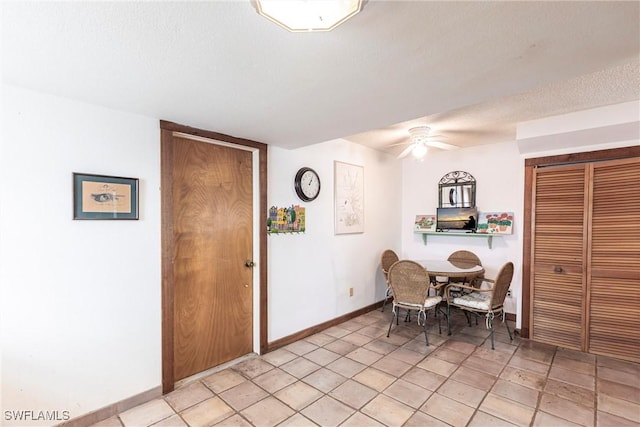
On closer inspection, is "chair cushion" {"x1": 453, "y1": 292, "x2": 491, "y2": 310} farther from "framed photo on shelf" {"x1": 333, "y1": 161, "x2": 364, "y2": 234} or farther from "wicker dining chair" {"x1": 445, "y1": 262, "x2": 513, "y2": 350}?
"framed photo on shelf" {"x1": 333, "y1": 161, "x2": 364, "y2": 234}

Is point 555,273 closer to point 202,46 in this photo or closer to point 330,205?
point 330,205

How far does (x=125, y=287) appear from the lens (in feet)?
7.04

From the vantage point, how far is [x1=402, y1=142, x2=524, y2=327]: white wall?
3.94 metres

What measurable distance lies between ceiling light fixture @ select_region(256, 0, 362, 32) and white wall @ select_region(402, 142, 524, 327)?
3.42 metres

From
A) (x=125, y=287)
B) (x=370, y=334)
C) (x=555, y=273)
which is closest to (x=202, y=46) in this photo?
(x=125, y=287)

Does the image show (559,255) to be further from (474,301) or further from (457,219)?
(457,219)

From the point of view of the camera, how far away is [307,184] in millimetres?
3443

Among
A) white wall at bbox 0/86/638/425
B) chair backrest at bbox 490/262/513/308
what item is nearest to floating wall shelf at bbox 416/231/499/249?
chair backrest at bbox 490/262/513/308

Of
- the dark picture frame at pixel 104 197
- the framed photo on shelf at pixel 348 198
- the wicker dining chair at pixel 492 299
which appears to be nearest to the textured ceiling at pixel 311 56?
the dark picture frame at pixel 104 197

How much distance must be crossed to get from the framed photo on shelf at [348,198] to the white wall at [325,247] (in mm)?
83

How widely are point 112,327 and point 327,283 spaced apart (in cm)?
224

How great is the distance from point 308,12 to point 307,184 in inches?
94.5

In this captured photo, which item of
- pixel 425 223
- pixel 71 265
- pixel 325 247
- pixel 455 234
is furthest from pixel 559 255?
pixel 71 265

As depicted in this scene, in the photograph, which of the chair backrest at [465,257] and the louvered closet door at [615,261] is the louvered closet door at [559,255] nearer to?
the louvered closet door at [615,261]
